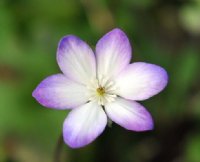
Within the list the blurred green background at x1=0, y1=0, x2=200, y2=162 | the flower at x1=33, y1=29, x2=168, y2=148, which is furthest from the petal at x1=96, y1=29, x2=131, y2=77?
the blurred green background at x1=0, y1=0, x2=200, y2=162

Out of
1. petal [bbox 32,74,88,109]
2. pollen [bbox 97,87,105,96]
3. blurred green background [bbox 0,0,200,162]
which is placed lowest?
blurred green background [bbox 0,0,200,162]

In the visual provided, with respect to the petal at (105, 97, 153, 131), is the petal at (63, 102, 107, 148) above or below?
above

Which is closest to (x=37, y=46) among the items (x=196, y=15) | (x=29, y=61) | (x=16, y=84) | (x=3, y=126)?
(x=29, y=61)

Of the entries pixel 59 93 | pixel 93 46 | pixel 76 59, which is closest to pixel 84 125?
pixel 59 93

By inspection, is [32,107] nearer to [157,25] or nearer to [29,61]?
[29,61]

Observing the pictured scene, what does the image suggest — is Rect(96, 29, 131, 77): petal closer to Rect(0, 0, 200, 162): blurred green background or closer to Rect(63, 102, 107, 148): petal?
Rect(63, 102, 107, 148): petal

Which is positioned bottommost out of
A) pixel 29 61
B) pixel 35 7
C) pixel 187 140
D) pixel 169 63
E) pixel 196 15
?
pixel 187 140

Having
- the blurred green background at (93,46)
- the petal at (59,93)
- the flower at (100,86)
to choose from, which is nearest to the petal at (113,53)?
the flower at (100,86)
